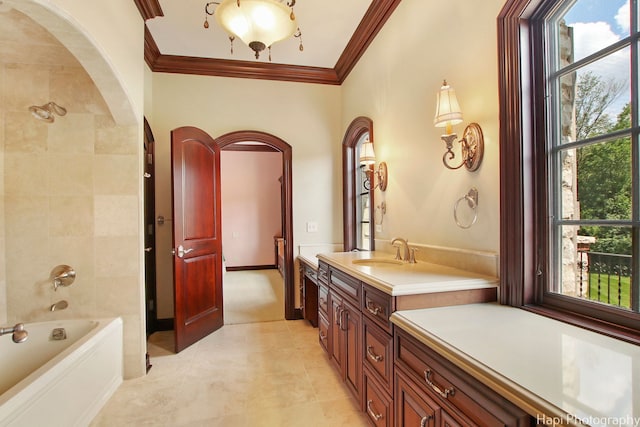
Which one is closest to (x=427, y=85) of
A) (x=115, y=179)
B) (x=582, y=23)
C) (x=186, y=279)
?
(x=582, y=23)

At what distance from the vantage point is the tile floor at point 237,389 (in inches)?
79.5

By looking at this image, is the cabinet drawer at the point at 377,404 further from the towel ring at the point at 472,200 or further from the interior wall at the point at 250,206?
the interior wall at the point at 250,206

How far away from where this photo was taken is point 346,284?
215 centimetres

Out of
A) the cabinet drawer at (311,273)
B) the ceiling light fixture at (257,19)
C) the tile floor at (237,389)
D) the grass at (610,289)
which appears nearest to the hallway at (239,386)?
the tile floor at (237,389)

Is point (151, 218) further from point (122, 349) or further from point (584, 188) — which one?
point (584, 188)

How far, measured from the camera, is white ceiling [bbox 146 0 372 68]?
2805 mm

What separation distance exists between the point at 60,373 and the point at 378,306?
5.60ft

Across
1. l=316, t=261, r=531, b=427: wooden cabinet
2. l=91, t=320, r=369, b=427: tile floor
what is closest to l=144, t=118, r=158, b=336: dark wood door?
l=91, t=320, r=369, b=427: tile floor

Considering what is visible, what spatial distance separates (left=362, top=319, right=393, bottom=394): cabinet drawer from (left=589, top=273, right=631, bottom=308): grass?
849 mm

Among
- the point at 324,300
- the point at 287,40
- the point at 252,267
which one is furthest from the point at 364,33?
the point at 252,267

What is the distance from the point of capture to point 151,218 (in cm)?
351

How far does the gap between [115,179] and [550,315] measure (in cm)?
288

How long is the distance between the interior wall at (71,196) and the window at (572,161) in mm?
2514

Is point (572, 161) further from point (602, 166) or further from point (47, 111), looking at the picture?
point (47, 111)
